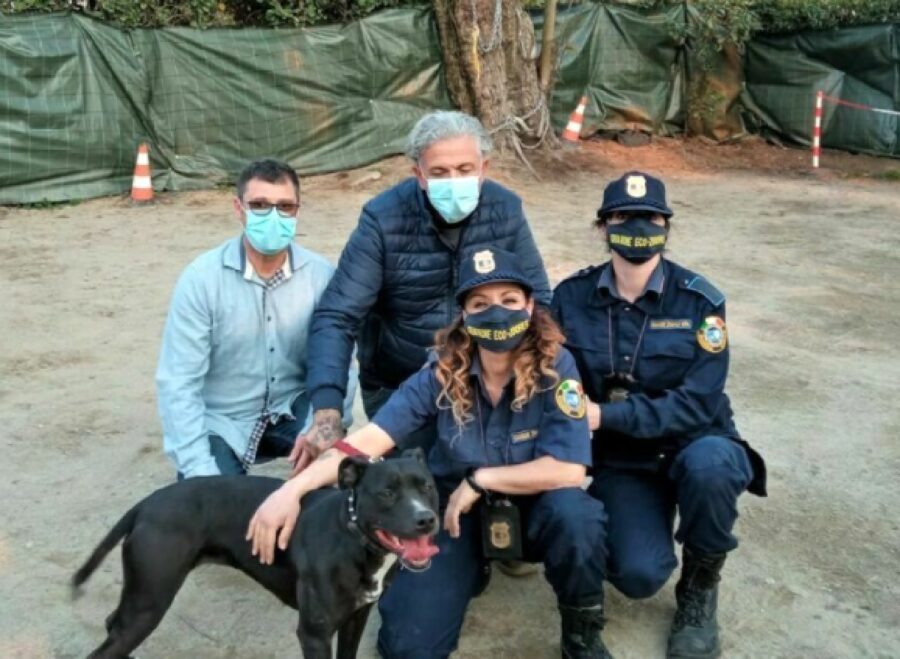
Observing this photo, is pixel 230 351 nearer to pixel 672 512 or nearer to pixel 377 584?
pixel 377 584

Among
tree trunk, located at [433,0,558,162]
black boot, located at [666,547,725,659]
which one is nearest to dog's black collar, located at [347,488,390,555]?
black boot, located at [666,547,725,659]

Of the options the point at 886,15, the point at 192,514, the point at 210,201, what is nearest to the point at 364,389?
the point at 192,514

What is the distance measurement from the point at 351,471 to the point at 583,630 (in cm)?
103

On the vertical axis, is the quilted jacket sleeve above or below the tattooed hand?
above

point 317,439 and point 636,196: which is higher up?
point 636,196

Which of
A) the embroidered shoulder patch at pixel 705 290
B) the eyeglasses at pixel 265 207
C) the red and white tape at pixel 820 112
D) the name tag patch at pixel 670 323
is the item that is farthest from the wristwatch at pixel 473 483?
the red and white tape at pixel 820 112

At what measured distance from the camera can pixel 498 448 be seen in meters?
3.23

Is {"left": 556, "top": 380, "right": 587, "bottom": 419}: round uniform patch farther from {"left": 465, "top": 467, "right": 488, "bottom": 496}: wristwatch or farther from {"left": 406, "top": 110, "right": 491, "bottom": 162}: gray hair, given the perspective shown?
{"left": 406, "top": 110, "right": 491, "bottom": 162}: gray hair

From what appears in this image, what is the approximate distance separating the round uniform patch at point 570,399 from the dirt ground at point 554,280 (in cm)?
84

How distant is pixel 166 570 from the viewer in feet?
9.18

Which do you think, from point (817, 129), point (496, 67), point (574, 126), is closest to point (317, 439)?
point (496, 67)

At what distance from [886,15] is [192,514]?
1534cm

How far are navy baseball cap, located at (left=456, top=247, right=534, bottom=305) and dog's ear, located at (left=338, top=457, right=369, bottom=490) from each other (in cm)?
70

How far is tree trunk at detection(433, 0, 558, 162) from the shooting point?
1217cm
